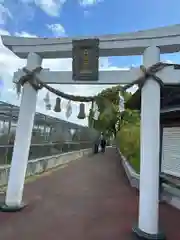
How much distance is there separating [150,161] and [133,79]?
1.67 meters

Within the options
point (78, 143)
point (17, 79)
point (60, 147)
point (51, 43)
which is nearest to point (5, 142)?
point (17, 79)

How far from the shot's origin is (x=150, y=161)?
479cm

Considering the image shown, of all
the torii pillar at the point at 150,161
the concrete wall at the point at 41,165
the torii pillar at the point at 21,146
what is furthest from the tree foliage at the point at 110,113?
the concrete wall at the point at 41,165

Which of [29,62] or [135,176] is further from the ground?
[29,62]

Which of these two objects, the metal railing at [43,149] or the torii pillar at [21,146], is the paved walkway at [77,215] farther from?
the metal railing at [43,149]

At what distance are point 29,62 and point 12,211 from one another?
10.8ft

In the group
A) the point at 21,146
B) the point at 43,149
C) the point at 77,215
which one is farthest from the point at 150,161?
the point at 43,149

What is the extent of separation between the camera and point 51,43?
5.96 m

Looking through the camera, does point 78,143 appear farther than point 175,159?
Yes

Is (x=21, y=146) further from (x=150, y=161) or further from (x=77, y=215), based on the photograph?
(x=150, y=161)

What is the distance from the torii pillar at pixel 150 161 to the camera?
4637mm

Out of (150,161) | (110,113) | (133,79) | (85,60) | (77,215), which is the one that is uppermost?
(85,60)

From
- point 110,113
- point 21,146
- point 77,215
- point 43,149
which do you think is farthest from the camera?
point 43,149

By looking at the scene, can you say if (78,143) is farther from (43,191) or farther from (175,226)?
(175,226)
